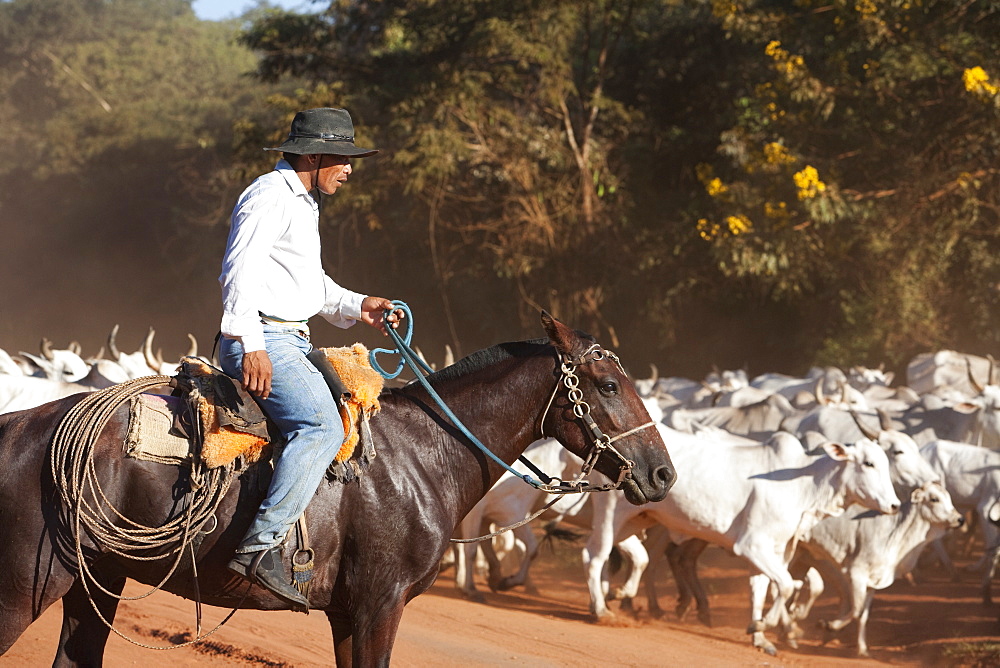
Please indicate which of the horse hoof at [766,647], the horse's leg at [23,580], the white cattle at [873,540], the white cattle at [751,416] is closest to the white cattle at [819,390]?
the white cattle at [751,416]

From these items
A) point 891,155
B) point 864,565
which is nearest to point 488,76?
point 891,155

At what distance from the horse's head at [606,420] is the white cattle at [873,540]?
582cm

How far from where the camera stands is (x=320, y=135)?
4773mm

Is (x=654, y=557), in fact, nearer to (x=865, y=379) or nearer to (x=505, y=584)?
(x=505, y=584)

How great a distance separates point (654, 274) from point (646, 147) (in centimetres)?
285

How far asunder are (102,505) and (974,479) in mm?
9745

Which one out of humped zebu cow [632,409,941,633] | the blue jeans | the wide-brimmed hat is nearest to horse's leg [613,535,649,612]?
humped zebu cow [632,409,941,633]

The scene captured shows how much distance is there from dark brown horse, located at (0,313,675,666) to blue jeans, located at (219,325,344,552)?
20 cm

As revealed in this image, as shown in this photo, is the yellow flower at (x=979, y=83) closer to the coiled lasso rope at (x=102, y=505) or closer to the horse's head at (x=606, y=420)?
the horse's head at (x=606, y=420)

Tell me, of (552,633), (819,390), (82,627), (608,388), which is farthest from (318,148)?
(819,390)

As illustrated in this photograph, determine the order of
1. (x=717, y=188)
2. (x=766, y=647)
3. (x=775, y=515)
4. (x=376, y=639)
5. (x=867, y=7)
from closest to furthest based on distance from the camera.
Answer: (x=376, y=639)
(x=766, y=647)
(x=775, y=515)
(x=867, y=7)
(x=717, y=188)

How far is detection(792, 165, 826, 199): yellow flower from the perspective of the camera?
18734mm

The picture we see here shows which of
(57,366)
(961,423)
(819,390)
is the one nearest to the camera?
(961,423)

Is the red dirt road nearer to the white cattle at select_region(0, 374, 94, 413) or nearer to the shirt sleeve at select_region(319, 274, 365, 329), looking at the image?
the white cattle at select_region(0, 374, 94, 413)
